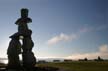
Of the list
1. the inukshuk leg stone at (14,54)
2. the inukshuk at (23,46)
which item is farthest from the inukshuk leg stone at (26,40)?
the inukshuk leg stone at (14,54)

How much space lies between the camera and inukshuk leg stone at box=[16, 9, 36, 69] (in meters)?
41.6

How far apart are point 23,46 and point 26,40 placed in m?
1.29

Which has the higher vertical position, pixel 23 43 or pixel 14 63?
pixel 23 43

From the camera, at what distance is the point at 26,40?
1671 inches

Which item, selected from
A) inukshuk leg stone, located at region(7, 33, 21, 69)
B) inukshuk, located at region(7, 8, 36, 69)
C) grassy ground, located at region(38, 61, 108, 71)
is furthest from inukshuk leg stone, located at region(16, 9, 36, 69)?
grassy ground, located at region(38, 61, 108, 71)

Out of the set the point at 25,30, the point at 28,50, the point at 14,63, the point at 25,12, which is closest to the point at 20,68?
the point at 14,63

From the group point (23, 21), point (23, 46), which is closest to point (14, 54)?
point (23, 46)

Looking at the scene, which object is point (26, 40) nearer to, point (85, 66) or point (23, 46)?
point (23, 46)

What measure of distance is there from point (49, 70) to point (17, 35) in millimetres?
8796

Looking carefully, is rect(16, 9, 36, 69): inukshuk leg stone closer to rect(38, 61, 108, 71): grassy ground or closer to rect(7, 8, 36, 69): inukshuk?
rect(7, 8, 36, 69): inukshuk

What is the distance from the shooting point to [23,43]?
42781mm

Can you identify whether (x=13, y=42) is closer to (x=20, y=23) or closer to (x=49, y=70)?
(x=20, y=23)

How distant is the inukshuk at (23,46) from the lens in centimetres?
4036

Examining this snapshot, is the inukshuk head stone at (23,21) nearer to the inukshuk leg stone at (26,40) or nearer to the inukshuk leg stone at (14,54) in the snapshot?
the inukshuk leg stone at (26,40)
